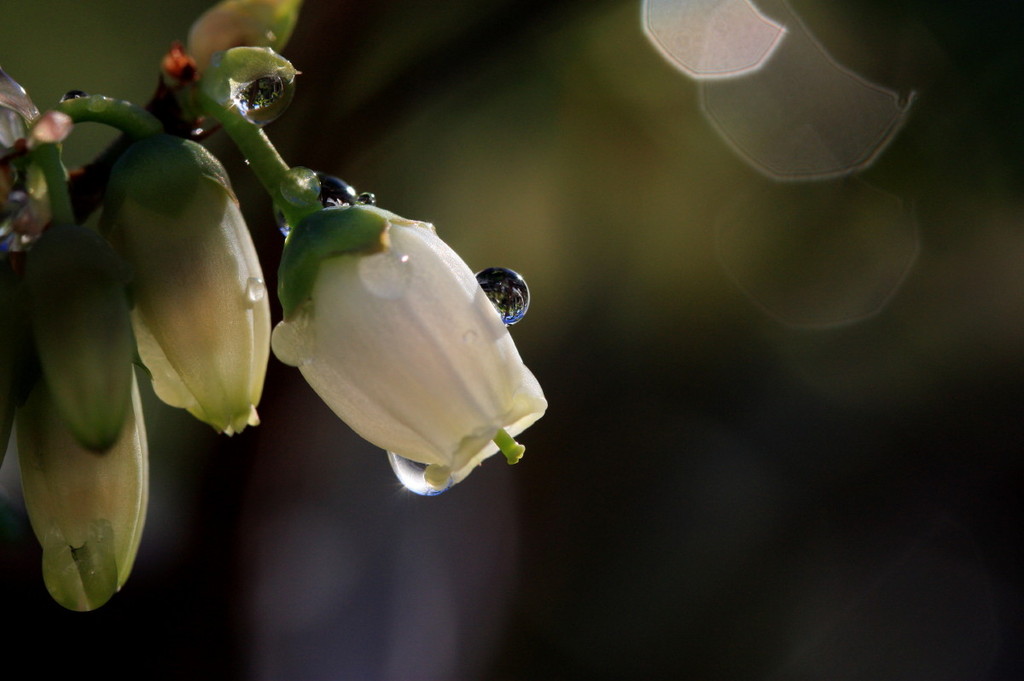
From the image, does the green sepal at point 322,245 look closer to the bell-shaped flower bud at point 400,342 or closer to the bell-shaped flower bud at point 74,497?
the bell-shaped flower bud at point 400,342

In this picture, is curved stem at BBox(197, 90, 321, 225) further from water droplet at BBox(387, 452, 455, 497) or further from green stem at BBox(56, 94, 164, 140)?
water droplet at BBox(387, 452, 455, 497)

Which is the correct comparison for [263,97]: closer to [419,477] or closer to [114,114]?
[114,114]

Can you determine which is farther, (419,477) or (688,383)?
(688,383)

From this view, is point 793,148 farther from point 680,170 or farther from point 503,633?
point 503,633

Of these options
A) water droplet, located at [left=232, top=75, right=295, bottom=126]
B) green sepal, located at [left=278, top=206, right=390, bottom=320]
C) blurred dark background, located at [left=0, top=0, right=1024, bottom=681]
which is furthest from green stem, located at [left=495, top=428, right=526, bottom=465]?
blurred dark background, located at [left=0, top=0, right=1024, bottom=681]

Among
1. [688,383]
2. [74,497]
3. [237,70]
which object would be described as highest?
[237,70]

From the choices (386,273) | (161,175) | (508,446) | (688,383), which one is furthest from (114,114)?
(688,383)
